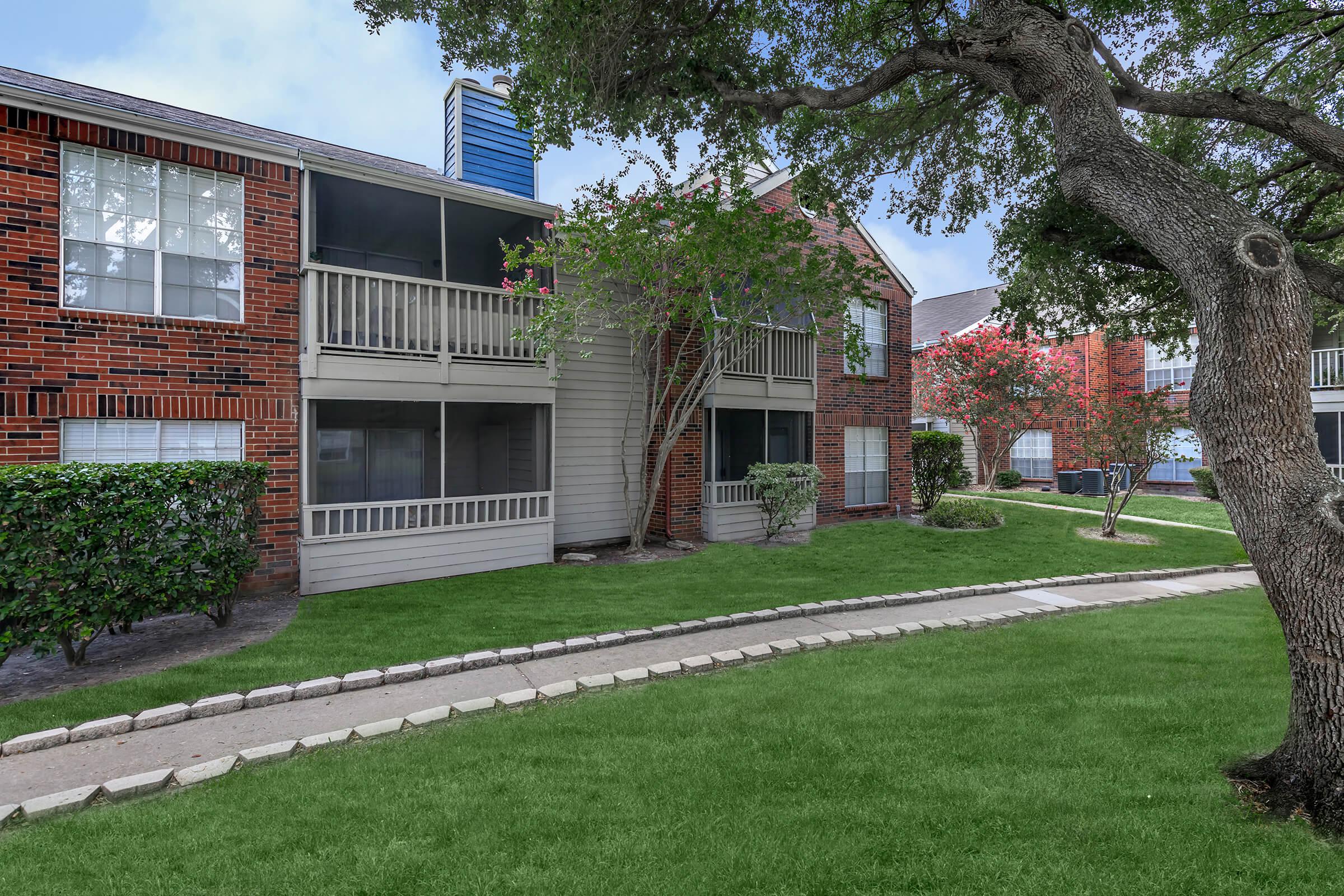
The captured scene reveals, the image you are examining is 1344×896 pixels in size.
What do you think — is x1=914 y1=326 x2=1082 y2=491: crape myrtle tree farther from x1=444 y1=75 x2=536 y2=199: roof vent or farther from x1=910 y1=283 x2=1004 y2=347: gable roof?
x1=444 y1=75 x2=536 y2=199: roof vent

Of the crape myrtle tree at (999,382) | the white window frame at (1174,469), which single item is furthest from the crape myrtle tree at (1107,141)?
the white window frame at (1174,469)

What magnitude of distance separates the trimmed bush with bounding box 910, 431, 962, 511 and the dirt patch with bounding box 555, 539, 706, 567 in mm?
7056

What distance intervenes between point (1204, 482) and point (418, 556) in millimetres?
22301

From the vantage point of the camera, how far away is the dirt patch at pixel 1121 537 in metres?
12.6

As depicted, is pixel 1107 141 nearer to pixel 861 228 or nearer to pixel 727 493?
pixel 727 493

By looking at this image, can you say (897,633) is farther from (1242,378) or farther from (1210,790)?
(1242,378)

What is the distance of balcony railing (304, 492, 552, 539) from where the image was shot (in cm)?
857

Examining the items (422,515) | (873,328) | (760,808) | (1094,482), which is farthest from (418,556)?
(1094,482)

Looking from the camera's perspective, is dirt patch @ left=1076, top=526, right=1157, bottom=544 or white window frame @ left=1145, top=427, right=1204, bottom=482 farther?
white window frame @ left=1145, top=427, right=1204, bottom=482

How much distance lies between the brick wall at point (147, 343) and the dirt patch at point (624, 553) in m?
3.96

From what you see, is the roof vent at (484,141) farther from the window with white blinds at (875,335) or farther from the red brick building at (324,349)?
the window with white blinds at (875,335)

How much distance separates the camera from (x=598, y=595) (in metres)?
8.21

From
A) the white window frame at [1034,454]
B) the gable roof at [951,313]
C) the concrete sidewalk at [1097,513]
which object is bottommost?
the concrete sidewalk at [1097,513]


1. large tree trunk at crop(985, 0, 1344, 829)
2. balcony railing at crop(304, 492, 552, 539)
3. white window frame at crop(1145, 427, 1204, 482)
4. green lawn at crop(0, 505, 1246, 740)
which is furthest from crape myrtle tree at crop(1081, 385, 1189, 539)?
white window frame at crop(1145, 427, 1204, 482)
